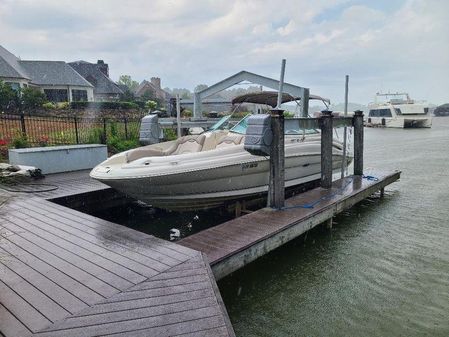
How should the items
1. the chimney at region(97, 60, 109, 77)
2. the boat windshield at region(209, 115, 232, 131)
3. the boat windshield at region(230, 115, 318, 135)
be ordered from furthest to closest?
the chimney at region(97, 60, 109, 77)
the boat windshield at region(209, 115, 232, 131)
the boat windshield at region(230, 115, 318, 135)

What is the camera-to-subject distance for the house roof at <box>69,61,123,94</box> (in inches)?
1599

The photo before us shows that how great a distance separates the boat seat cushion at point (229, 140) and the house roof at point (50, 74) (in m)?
29.8

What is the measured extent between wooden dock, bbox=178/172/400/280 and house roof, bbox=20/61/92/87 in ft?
102

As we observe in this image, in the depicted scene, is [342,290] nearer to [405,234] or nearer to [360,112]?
[405,234]

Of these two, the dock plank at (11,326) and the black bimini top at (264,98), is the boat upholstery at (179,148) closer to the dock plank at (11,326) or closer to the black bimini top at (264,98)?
the black bimini top at (264,98)

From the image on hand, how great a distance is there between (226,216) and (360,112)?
A: 4.31 metres

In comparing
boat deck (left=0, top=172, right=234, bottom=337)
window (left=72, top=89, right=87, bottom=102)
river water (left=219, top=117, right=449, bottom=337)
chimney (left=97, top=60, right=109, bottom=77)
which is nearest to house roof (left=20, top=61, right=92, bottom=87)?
window (left=72, top=89, right=87, bottom=102)

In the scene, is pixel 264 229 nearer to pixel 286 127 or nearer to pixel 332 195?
pixel 286 127

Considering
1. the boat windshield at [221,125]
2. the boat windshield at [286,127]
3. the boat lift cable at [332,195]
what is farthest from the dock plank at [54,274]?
the boat windshield at [221,125]

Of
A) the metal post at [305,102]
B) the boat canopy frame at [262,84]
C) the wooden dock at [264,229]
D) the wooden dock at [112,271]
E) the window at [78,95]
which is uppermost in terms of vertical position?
the window at [78,95]

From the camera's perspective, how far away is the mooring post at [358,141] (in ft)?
29.4

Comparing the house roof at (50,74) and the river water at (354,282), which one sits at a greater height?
the house roof at (50,74)

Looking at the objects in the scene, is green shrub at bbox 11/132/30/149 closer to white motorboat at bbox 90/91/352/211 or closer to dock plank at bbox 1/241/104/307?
white motorboat at bbox 90/91/352/211

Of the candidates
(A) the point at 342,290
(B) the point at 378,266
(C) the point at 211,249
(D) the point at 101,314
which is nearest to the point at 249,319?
(C) the point at 211,249
